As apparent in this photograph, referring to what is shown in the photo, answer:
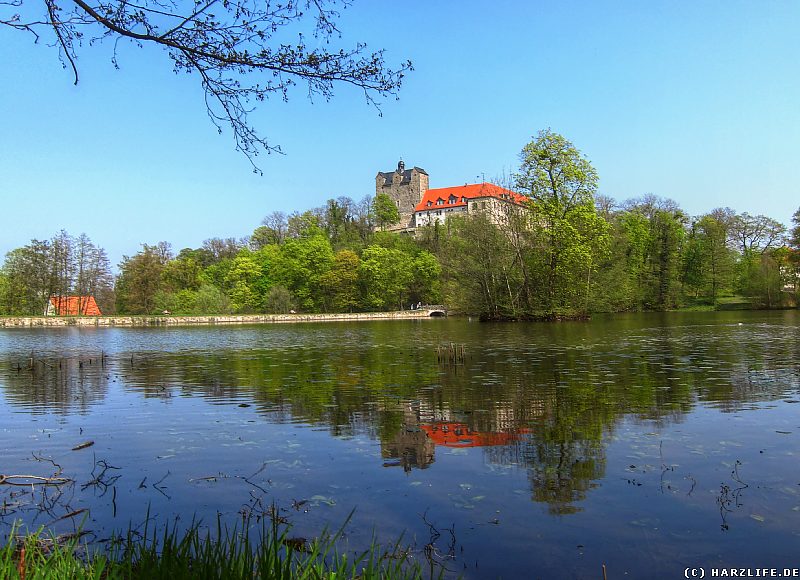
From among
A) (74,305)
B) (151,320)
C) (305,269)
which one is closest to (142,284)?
(74,305)

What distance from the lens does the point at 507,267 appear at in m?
57.2

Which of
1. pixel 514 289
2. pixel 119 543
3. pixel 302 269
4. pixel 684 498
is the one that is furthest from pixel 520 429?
pixel 302 269

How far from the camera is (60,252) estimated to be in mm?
92562

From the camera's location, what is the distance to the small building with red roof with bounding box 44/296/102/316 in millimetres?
92812

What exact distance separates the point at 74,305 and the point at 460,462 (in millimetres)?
106348

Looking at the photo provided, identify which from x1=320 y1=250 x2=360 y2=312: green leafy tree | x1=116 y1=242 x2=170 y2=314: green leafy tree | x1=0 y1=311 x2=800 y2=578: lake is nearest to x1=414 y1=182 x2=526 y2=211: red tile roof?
x1=320 y1=250 x2=360 y2=312: green leafy tree

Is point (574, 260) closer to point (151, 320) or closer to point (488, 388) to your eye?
point (488, 388)

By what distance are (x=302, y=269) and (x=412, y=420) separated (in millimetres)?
93697

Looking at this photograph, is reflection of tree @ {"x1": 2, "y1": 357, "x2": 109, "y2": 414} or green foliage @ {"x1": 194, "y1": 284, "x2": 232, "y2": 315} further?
green foliage @ {"x1": 194, "y1": 284, "x2": 232, "y2": 315}

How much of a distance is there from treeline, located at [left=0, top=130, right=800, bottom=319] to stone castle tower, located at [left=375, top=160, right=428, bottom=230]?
4236cm

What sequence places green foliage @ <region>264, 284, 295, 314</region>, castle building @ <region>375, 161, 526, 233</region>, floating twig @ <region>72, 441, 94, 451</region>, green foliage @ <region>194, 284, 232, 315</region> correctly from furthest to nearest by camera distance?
castle building @ <region>375, 161, 526, 233</region>
green foliage @ <region>264, 284, 295, 314</region>
green foliage @ <region>194, 284, 232, 315</region>
floating twig @ <region>72, 441, 94, 451</region>

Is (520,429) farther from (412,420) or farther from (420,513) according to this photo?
(420,513)

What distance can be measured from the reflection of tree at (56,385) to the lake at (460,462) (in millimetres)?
190

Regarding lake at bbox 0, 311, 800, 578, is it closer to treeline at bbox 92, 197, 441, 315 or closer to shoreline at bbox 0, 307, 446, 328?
shoreline at bbox 0, 307, 446, 328
